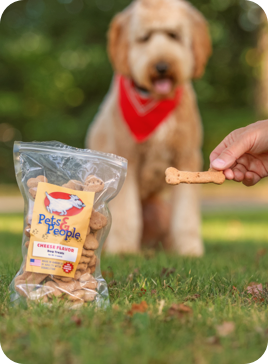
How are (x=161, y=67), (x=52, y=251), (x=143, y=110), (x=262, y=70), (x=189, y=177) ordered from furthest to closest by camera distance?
(x=262, y=70), (x=143, y=110), (x=161, y=67), (x=189, y=177), (x=52, y=251)

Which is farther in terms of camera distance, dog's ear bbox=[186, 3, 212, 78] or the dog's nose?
dog's ear bbox=[186, 3, 212, 78]

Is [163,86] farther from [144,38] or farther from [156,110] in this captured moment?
[144,38]

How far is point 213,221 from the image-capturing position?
685 centimetres

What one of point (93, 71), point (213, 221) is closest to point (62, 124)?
point (93, 71)

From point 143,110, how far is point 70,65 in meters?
10.1

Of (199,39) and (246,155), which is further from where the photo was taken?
(199,39)

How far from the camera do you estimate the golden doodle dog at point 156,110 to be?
11.0 ft

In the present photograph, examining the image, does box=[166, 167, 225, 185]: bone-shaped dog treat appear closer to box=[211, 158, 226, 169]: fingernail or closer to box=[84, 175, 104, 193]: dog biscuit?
box=[211, 158, 226, 169]: fingernail

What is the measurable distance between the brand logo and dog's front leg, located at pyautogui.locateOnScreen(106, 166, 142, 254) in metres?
1.73

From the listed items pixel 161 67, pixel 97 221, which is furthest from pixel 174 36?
pixel 97 221

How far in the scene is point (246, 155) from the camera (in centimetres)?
230

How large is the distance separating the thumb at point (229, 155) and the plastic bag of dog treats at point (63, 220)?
47 centimetres

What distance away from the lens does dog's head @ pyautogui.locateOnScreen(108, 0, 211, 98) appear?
332cm

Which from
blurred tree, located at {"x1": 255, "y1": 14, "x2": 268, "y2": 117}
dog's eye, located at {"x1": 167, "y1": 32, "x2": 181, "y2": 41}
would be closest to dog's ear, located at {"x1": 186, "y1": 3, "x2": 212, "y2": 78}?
dog's eye, located at {"x1": 167, "y1": 32, "x2": 181, "y2": 41}
